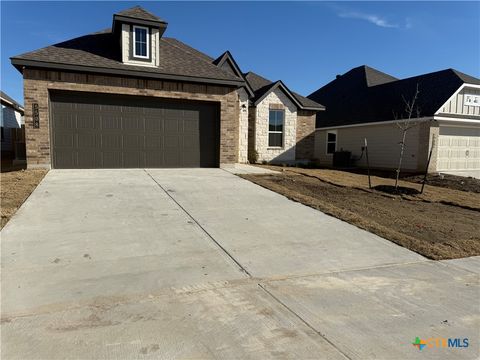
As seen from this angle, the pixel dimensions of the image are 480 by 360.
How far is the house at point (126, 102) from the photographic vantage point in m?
Answer: 12.5

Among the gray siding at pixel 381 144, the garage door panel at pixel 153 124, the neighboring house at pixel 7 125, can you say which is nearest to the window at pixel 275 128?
the gray siding at pixel 381 144

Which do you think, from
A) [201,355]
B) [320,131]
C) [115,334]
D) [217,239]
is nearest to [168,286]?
[115,334]

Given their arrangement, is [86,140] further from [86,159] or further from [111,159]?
[111,159]

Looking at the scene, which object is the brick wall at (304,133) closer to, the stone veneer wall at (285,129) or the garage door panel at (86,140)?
the stone veneer wall at (285,129)

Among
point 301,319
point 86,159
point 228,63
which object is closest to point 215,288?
point 301,319

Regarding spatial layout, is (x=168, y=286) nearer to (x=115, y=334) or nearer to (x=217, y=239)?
(x=115, y=334)

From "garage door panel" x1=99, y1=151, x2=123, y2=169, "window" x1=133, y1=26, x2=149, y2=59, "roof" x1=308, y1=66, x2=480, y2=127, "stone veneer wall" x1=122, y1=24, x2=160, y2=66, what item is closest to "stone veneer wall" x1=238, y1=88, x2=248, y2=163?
"stone veneer wall" x1=122, y1=24, x2=160, y2=66

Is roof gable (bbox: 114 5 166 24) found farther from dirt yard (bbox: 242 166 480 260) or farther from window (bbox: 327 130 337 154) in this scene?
window (bbox: 327 130 337 154)

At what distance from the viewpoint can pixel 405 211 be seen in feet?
30.5

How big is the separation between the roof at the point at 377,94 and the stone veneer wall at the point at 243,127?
25.6ft

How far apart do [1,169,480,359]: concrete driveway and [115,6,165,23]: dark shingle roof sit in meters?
8.88

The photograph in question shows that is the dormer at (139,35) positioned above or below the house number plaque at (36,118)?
above

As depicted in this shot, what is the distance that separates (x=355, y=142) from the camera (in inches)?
909

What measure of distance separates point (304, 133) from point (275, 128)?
183 cm
